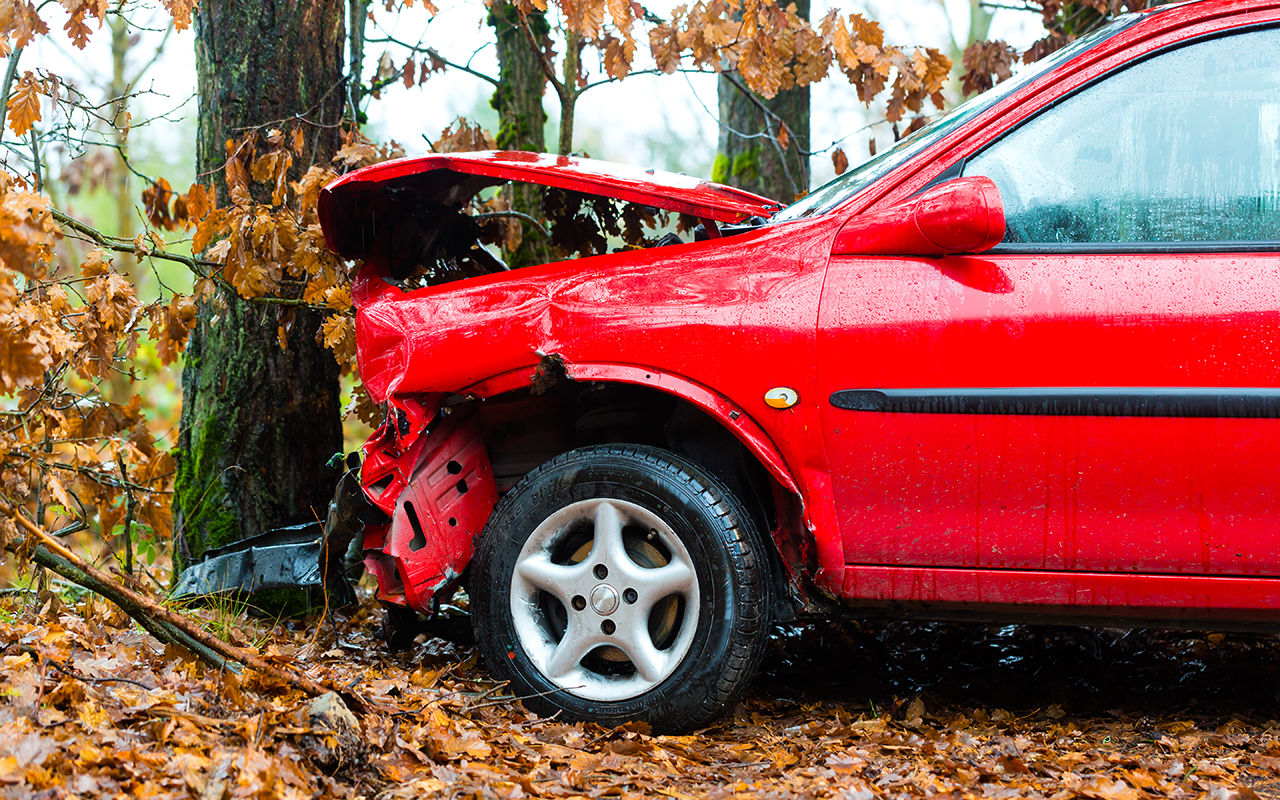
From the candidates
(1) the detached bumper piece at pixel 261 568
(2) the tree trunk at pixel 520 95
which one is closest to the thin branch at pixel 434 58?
(2) the tree trunk at pixel 520 95

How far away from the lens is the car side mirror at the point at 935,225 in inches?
99.5

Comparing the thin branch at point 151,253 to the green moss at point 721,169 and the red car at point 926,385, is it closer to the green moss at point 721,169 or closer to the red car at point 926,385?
the red car at point 926,385

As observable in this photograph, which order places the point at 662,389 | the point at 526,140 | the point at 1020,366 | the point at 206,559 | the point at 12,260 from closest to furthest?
the point at 12,260 < the point at 1020,366 < the point at 662,389 < the point at 206,559 < the point at 526,140

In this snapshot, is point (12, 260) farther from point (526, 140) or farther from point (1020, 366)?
point (526, 140)

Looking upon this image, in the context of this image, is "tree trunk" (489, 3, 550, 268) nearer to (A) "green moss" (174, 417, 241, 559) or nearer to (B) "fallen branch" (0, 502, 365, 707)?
(A) "green moss" (174, 417, 241, 559)

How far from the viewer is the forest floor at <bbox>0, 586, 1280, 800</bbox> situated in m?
2.15

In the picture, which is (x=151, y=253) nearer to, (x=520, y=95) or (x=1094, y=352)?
(x=520, y=95)

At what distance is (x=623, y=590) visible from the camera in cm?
275

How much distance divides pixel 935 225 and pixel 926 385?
0.42 meters

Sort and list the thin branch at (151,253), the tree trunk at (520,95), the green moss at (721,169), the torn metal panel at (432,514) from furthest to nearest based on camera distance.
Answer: the green moss at (721,169) < the tree trunk at (520,95) < the thin branch at (151,253) < the torn metal panel at (432,514)

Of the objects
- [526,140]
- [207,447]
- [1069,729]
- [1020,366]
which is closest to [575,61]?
[526,140]

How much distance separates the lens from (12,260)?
1.97 metres

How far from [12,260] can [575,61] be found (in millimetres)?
3578

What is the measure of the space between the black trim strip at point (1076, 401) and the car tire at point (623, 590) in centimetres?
51
